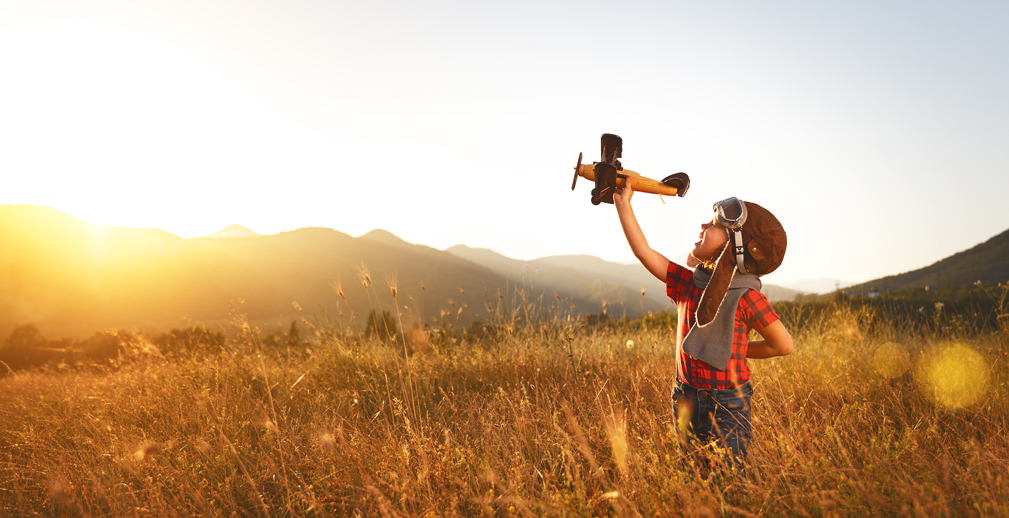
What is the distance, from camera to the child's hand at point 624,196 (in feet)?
6.28

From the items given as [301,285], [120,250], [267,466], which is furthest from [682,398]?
[120,250]

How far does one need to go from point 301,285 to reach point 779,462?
93.1 meters

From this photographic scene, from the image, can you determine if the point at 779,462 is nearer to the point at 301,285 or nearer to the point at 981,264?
the point at 981,264

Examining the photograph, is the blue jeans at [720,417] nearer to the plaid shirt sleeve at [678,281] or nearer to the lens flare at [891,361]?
the plaid shirt sleeve at [678,281]

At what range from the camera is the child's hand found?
1914 millimetres

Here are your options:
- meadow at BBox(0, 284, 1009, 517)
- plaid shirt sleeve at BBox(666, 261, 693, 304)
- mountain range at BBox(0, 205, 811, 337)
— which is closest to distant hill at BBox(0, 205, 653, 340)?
mountain range at BBox(0, 205, 811, 337)

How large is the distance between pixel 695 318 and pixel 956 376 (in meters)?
3.49

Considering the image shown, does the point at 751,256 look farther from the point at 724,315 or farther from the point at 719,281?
the point at 724,315

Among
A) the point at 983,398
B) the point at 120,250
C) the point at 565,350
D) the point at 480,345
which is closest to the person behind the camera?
the point at 983,398

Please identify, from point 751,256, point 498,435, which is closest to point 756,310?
point 751,256

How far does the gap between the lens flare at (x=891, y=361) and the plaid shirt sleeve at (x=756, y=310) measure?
3162 millimetres

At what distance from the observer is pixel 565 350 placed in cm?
493

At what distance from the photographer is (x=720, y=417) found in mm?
2000

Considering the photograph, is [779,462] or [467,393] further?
[467,393]
